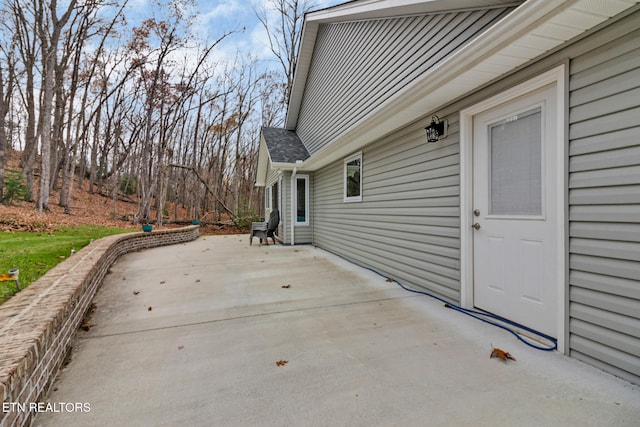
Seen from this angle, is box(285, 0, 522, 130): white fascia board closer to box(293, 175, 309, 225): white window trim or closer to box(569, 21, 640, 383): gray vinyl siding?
box(569, 21, 640, 383): gray vinyl siding

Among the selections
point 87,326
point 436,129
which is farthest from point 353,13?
point 87,326

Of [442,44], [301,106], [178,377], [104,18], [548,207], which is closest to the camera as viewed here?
[178,377]

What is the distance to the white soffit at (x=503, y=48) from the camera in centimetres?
181

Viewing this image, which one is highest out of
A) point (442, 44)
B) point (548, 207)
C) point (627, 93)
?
point (442, 44)

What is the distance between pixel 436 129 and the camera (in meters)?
3.43

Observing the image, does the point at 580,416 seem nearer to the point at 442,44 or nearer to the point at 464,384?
the point at 464,384

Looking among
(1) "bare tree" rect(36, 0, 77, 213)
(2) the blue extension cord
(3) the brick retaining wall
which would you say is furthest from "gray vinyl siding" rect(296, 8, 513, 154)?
(1) "bare tree" rect(36, 0, 77, 213)

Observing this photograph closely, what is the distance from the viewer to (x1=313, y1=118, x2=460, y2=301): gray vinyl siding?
3.31m

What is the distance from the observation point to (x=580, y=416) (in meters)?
1.54

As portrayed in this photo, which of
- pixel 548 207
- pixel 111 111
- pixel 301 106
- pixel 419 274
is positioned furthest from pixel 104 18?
pixel 548 207

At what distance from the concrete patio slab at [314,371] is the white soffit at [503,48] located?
220 centimetres

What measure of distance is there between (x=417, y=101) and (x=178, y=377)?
10.5 ft

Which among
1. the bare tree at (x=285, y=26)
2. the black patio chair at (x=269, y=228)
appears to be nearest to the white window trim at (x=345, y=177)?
the black patio chair at (x=269, y=228)

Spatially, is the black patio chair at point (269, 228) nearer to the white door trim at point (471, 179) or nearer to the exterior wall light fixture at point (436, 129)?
the exterior wall light fixture at point (436, 129)
